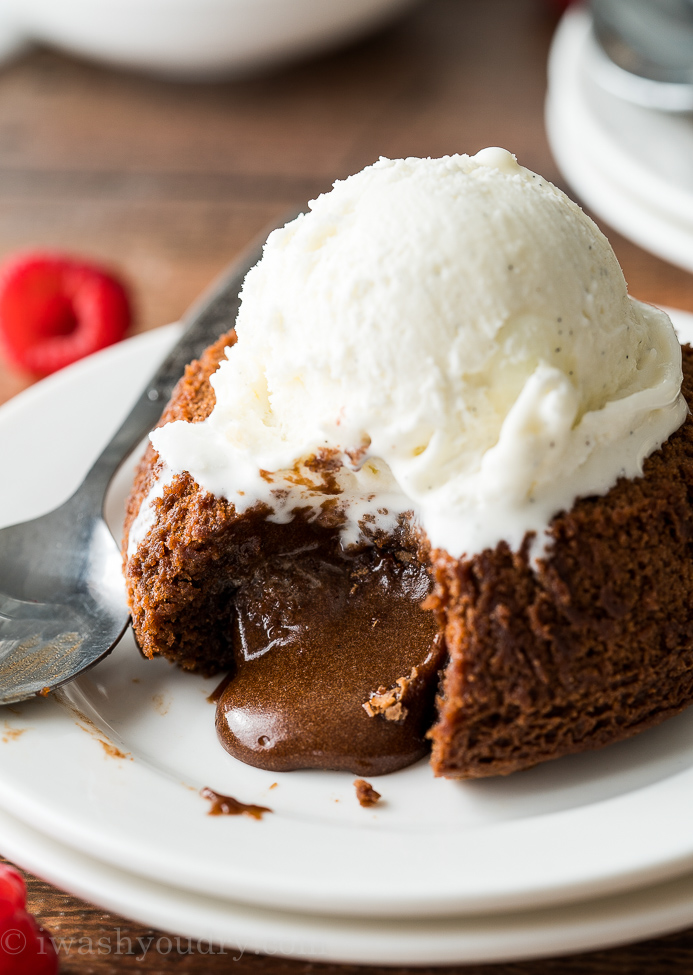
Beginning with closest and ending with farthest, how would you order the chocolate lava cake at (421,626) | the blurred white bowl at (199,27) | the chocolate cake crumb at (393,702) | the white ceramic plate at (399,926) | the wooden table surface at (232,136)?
the white ceramic plate at (399,926)
the chocolate lava cake at (421,626)
the chocolate cake crumb at (393,702)
the wooden table surface at (232,136)
the blurred white bowl at (199,27)

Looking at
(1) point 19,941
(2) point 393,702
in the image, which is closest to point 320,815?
(2) point 393,702

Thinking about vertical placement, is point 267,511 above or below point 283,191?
above

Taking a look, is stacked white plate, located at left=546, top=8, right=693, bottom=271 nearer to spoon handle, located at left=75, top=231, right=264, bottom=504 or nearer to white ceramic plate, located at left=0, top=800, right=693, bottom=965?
spoon handle, located at left=75, top=231, right=264, bottom=504

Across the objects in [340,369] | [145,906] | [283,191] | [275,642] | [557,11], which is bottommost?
[557,11]

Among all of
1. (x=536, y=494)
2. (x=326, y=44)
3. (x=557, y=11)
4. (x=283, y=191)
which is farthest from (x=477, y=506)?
(x=557, y=11)

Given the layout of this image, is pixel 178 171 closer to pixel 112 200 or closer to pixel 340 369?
pixel 112 200
